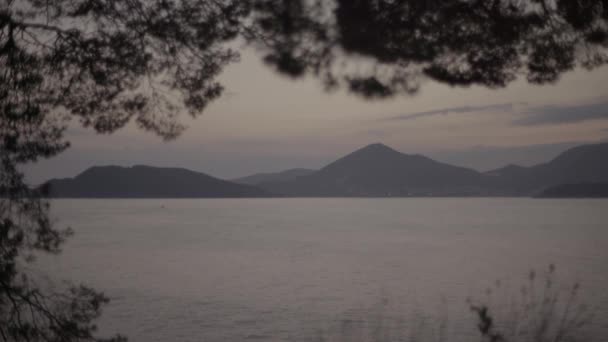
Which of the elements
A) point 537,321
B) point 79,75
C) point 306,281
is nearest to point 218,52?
point 79,75

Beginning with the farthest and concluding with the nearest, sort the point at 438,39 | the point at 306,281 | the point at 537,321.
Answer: the point at 306,281 → the point at 537,321 → the point at 438,39

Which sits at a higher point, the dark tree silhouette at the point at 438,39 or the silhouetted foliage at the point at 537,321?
the dark tree silhouette at the point at 438,39

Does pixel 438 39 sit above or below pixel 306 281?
above

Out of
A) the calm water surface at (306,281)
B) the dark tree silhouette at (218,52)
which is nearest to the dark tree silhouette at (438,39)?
the dark tree silhouette at (218,52)

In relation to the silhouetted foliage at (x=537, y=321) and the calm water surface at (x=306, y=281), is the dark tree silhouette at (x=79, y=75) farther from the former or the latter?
the silhouetted foliage at (x=537, y=321)

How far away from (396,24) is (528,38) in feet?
3.88

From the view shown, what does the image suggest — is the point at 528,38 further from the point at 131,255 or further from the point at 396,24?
the point at 131,255

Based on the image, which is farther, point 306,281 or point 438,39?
point 306,281

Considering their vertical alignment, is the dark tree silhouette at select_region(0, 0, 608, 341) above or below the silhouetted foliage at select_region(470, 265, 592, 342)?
above

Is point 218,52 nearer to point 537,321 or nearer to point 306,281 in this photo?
point 537,321

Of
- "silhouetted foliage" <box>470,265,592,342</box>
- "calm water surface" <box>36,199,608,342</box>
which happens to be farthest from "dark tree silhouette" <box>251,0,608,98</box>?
"silhouetted foliage" <box>470,265,592,342</box>

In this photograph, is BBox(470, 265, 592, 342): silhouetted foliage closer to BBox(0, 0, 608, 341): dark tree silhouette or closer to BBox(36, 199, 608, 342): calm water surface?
BBox(36, 199, 608, 342): calm water surface

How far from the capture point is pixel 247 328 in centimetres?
1480

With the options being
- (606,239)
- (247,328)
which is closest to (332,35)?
(247,328)
